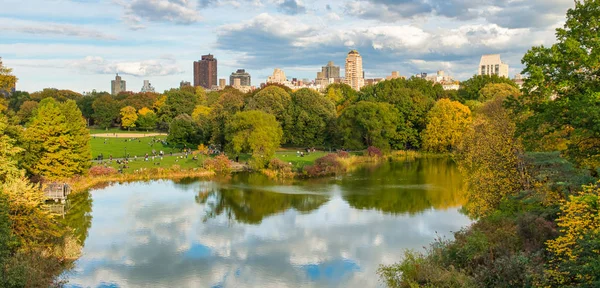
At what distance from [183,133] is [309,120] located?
525 inches

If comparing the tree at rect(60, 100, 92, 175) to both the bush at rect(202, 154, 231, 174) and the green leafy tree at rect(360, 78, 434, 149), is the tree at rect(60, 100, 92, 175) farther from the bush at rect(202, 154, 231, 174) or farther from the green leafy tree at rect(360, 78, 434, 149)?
the green leafy tree at rect(360, 78, 434, 149)

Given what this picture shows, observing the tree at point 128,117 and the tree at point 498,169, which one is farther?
the tree at point 128,117

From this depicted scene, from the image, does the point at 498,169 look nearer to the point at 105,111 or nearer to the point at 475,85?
the point at 475,85

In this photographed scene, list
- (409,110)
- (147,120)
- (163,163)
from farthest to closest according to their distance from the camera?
(147,120)
(409,110)
(163,163)

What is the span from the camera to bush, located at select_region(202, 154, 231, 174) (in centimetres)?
4062

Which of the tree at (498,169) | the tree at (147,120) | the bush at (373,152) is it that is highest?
the tree at (147,120)

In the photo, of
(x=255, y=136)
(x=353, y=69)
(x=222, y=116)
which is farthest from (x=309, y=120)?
(x=353, y=69)

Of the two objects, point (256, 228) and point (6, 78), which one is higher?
point (6, 78)

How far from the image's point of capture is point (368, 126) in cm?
4956

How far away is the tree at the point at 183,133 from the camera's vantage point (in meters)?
53.7

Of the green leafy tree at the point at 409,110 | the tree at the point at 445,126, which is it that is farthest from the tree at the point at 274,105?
the tree at the point at 445,126

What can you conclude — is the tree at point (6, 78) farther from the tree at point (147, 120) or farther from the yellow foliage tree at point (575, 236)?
the tree at point (147, 120)

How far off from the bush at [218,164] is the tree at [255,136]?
1.42 metres

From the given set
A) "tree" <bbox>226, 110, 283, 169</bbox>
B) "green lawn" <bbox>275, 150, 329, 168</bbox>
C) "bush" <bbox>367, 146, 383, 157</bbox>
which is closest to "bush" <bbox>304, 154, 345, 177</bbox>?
"green lawn" <bbox>275, 150, 329, 168</bbox>
